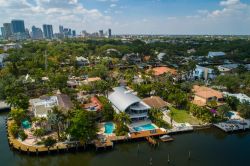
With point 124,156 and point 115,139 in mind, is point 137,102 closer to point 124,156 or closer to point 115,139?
point 115,139

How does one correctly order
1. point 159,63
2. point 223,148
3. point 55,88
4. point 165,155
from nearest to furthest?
point 165,155, point 223,148, point 55,88, point 159,63

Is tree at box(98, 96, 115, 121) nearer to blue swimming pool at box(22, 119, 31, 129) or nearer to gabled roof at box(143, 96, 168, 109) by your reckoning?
gabled roof at box(143, 96, 168, 109)

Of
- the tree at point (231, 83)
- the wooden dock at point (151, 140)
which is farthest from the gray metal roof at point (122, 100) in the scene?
the tree at point (231, 83)

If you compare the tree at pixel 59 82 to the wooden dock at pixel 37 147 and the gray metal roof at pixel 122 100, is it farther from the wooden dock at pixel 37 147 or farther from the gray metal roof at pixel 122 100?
the wooden dock at pixel 37 147

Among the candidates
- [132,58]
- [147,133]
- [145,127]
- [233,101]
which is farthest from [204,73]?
[147,133]

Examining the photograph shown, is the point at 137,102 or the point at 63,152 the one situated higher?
the point at 137,102

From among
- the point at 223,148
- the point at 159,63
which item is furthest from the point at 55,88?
the point at 159,63
